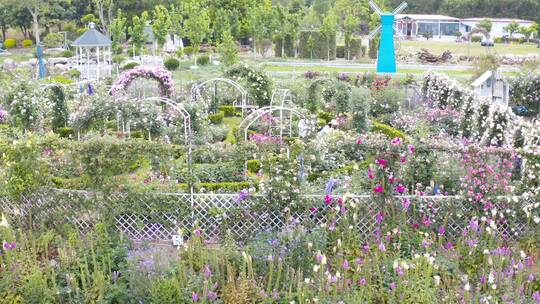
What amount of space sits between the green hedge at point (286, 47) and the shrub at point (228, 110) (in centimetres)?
2004

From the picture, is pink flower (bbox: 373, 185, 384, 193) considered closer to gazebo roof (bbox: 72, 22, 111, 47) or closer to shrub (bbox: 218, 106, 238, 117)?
shrub (bbox: 218, 106, 238, 117)

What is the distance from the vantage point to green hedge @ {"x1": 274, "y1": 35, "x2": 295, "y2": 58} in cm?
3597

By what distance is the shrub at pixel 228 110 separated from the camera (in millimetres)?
16125

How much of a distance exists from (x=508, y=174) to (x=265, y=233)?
9.60 feet

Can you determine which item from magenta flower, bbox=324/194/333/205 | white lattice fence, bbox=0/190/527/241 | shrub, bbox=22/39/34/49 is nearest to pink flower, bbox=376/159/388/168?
white lattice fence, bbox=0/190/527/241

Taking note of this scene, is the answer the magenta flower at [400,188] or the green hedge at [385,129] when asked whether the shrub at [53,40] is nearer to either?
the green hedge at [385,129]

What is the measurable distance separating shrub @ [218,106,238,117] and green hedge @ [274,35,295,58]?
2004 centimetres

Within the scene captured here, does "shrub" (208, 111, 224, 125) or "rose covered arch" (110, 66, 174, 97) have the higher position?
"rose covered arch" (110, 66, 174, 97)

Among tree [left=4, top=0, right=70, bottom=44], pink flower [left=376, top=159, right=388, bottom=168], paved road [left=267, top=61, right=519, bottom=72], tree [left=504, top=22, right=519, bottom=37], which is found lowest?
pink flower [left=376, top=159, right=388, bottom=168]

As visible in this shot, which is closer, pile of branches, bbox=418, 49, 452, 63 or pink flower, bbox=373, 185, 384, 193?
pink flower, bbox=373, 185, 384, 193

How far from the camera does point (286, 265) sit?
6031 mm

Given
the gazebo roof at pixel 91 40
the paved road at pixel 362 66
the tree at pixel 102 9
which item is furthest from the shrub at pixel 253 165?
the tree at pixel 102 9

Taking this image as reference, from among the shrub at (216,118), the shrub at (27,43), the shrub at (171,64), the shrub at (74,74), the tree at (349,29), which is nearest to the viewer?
the shrub at (216,118)

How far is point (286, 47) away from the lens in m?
36.5
